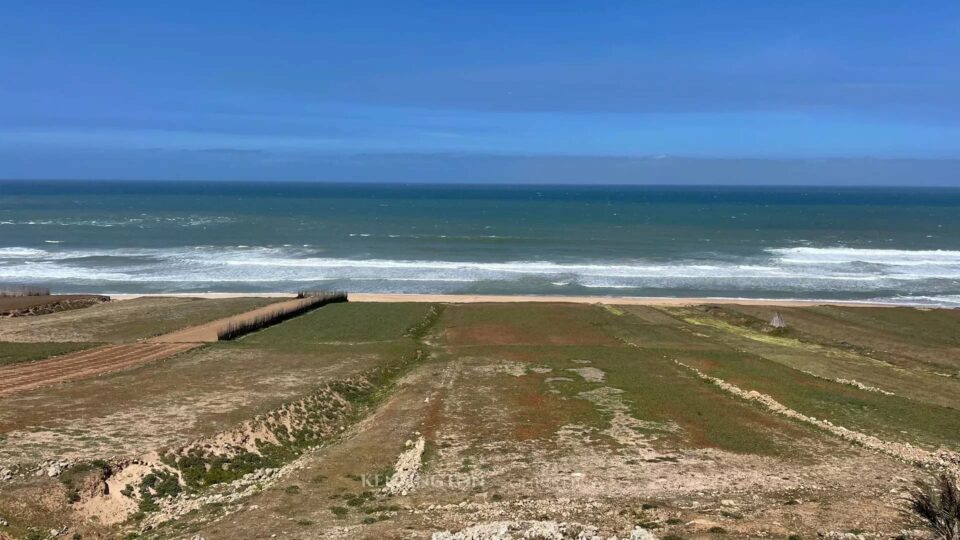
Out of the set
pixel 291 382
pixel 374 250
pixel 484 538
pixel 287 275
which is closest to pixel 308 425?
pixel 291 382

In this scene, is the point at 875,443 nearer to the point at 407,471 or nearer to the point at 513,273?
the point at 407,471

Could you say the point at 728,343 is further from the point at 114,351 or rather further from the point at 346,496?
the point at 114,351

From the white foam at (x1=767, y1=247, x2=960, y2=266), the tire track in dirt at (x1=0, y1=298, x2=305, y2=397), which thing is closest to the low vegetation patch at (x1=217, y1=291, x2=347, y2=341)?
the tire track in dirt at (x1=0, y1=298, x2=305, y2=397)

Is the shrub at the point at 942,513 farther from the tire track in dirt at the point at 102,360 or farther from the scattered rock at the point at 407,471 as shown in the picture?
the tire track in dirt at the point at 102,360

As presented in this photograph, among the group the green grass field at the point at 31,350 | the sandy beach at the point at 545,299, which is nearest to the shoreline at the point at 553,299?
the sandy beach at the point at 545,299

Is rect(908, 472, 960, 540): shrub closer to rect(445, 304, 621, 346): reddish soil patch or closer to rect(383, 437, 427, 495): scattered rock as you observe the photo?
rect(383, 437, 427, 495): scattered rock

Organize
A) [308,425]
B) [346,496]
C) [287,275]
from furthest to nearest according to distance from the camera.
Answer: [287,275] → [308,425] → [346,496]
